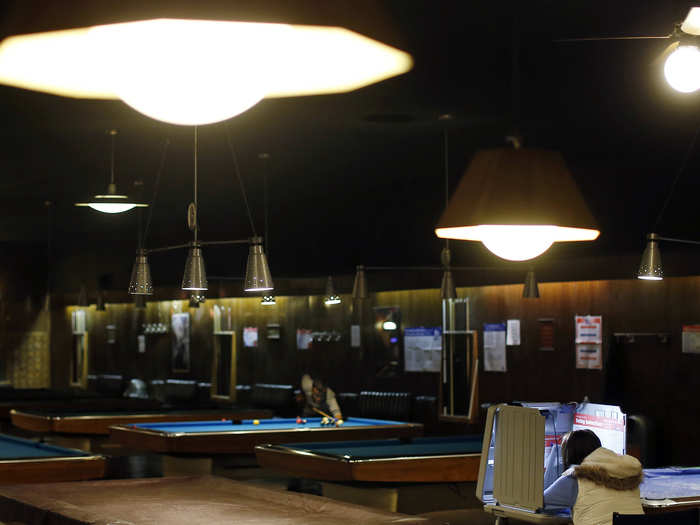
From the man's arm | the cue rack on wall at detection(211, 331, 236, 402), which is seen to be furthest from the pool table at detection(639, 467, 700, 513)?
the cue rack on wall at detection(211, 331, 236, 402)

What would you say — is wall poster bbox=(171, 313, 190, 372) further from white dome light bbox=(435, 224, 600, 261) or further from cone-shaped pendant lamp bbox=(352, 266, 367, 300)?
white dome light bbox=(435, 224, 600, 261)

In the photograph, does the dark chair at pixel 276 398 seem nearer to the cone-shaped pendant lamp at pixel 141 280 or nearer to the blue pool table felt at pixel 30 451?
the blue pool table felt at pixel 30 451

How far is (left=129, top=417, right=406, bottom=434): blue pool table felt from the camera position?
10211 mm

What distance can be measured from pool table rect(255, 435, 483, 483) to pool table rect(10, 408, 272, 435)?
11.2 ft

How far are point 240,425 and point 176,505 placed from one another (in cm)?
590

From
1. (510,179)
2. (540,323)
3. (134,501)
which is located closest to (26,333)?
(540,323)

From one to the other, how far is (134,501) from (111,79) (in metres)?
4.31

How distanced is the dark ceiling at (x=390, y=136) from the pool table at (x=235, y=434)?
2.48 m

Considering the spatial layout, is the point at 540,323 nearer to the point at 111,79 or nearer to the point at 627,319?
the point at 627,319

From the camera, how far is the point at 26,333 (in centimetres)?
2064

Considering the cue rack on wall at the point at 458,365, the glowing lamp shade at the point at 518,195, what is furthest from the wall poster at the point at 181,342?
the glowing lamp shade at the point at 518,195

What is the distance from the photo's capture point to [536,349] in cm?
1159

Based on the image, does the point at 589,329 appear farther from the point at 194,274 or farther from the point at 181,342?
the point at 181,342

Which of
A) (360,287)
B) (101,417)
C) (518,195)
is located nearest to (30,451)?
(101,417)
